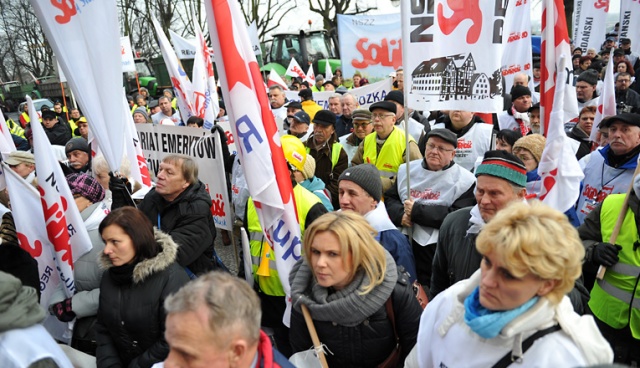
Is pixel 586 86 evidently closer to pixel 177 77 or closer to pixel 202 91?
pixel 202 91

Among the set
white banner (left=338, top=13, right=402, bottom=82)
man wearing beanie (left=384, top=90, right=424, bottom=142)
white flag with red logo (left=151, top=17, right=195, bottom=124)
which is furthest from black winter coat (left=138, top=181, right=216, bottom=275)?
white banner (left=338, top=13, right=402, bottom=82)

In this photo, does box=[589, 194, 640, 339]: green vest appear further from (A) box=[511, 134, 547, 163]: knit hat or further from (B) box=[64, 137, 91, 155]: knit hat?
(B) box=[64, 137, 91, 155]: knit hat

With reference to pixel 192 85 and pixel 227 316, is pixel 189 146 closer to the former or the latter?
pixel 192 85

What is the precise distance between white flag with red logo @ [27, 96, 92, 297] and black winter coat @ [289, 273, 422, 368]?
69.7 inches

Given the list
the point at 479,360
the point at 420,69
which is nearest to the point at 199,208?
the point at 420,69

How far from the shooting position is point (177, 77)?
7.32m

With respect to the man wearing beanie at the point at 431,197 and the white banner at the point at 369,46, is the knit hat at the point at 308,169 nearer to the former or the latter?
the man wearing beanie at the point at 431,197

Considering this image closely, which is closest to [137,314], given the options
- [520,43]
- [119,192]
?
[119,192]

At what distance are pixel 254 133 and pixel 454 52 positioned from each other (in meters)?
1.69

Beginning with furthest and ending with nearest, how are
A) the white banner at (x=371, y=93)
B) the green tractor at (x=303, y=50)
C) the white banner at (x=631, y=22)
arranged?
the green tractor at (x=303, y=50) < the white banner at (x=631, y=22) < the white banner at (x=371, y=93)

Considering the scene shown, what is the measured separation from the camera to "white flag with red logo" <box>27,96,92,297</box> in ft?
10.9

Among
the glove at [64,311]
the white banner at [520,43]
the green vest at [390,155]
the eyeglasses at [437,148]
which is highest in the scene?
the white banner at [520,43]

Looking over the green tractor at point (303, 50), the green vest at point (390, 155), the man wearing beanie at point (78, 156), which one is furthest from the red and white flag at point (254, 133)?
the green tractor at point (303, 50)

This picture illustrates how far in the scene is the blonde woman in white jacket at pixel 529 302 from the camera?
1545mm
